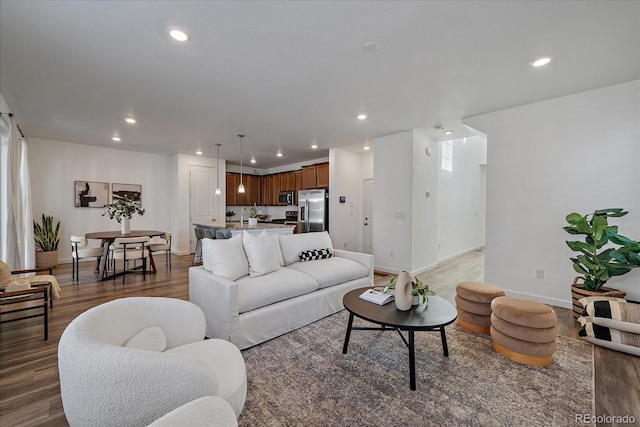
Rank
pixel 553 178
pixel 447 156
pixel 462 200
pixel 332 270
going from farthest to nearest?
pixel 462 200
pixel 447 156
pixel 553 178
pixel 332 270

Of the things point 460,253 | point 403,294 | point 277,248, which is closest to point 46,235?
point 277,248

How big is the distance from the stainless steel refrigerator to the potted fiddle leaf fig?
4.42 metres

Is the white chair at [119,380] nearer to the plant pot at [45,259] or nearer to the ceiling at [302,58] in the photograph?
the ceiling at [302,58]

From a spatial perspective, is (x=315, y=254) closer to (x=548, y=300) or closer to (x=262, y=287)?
(x=262, y=287)

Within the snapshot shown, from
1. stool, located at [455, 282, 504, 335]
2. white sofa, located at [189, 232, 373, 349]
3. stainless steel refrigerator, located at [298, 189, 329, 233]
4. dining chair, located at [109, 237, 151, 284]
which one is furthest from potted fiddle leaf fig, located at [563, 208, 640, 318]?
dining chair, located at [109, 237, 151, 284]

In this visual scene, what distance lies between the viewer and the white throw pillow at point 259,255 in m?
2.87

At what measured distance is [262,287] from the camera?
257 cm

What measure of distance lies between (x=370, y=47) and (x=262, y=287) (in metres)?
2.38

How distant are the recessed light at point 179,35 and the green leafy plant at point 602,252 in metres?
4.32

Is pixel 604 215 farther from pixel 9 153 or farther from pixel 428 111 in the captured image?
pixel 9 153

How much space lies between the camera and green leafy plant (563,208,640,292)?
267 centimetres

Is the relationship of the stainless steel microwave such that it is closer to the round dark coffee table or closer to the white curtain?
the white curtain

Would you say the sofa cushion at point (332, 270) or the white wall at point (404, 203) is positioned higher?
the white wall at point (404, 203)

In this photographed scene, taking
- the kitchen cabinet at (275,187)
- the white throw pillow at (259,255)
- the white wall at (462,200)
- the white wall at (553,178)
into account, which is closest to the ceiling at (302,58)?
the white wall at (553,178)
